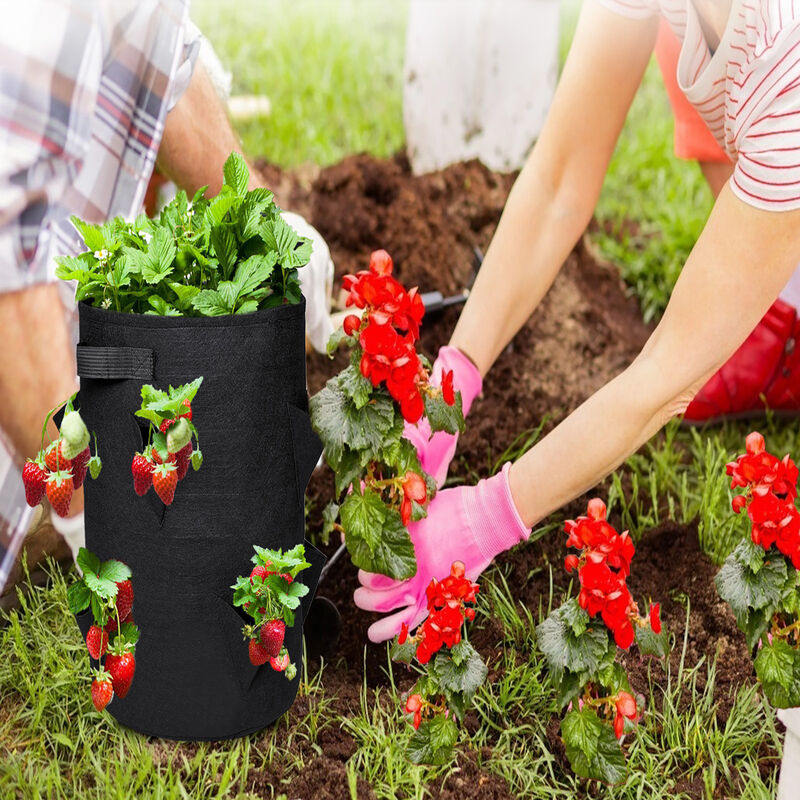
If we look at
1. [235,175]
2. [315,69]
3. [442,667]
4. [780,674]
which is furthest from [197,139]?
[315,69]

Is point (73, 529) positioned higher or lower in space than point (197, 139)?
lower

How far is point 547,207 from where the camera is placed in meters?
1.90

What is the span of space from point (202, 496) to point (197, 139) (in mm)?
891

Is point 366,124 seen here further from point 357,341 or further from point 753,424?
point 357,341

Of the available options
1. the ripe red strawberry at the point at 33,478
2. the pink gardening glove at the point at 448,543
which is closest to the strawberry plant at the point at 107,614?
the ripe red strawberry at the point at 33,478

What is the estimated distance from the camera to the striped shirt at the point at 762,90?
128 cm

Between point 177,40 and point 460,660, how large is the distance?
114 centimetres

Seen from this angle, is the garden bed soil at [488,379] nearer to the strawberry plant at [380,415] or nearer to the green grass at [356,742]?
the green grass at [356,742]

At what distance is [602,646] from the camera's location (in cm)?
130

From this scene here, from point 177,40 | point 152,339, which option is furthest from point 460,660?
point 177,40

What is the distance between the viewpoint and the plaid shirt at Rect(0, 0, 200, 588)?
1.34 metres

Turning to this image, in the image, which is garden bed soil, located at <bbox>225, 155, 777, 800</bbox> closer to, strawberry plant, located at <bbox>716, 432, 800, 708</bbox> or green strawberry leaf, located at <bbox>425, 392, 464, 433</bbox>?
strawberry plant, located at <bbox>716, 432, 800, 708</bbox>

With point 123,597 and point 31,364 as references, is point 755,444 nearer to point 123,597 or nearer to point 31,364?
point 123,597

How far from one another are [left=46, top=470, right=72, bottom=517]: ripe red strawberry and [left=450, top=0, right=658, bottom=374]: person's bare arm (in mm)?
915
